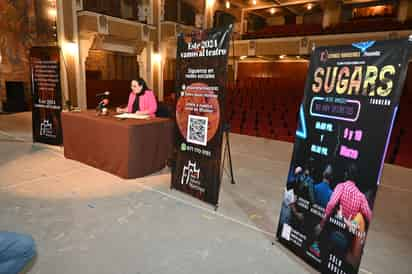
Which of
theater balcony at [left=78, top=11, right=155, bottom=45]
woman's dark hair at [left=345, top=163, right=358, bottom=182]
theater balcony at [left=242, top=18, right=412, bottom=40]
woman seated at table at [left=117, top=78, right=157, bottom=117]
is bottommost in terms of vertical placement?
woman's dark hair at [left=345, top=163, right=358, bottom=182]

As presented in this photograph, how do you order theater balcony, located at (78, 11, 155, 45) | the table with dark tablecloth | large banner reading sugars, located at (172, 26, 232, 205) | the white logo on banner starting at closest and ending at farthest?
1. large banner reading sugars, located at (172, 26, 232, 205)
2. the table with dark tablecloth
3. the white logo on banner
4. theater balcony, located at (78, 11, 155, 45)

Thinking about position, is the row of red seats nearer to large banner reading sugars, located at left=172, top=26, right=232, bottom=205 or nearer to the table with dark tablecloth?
the table with dark tablecloth

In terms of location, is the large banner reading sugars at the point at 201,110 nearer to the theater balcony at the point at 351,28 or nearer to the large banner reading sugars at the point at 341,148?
the large banner reading sugars at the point at 341,148

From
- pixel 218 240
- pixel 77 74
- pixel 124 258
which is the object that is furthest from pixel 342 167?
pixel 77 74

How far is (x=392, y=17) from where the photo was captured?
13766 millimetres

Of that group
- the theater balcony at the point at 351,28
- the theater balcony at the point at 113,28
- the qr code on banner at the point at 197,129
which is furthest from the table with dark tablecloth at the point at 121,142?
the theater balcony at the point at 351,28

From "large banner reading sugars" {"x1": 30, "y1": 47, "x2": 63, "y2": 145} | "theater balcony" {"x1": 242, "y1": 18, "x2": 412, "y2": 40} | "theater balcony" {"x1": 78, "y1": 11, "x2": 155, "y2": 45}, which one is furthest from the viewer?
"theater balcony" {"x1": 242, "y1": 18, "x2": 412, "y2": 40}

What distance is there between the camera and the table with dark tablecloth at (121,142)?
122 inches

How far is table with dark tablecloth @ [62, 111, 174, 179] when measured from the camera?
311 centimetres

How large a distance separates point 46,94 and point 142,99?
2084 mm

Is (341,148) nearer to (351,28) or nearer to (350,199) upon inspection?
(350,199)

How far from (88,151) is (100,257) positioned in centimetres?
208

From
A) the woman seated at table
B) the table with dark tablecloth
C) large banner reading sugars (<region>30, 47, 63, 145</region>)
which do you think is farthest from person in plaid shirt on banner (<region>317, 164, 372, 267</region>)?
large banner reading sugars (<region>30, 47, 63, 145</region>)

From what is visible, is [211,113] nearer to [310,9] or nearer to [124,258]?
[124,258]
